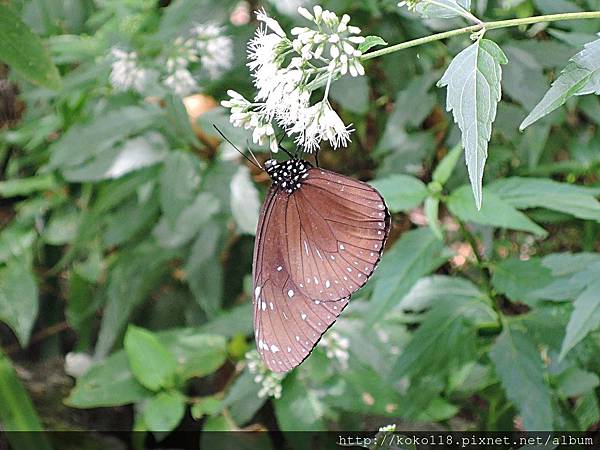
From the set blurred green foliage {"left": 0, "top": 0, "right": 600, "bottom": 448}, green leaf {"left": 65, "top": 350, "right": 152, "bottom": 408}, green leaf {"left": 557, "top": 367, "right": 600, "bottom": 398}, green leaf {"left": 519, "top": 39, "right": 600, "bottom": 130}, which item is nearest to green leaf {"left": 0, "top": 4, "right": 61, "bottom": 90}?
blurred green foliage {"left": 0, "top": 0, "right": 600, "bottom": 448}

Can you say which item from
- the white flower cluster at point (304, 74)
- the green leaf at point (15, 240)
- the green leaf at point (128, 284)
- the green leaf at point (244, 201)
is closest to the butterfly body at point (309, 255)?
the white flower cluster at point (304, 74)

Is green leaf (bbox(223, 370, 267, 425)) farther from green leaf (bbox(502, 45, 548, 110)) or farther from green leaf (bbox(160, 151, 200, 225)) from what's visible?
green leaf (bbox(502, 45, 548, 110))

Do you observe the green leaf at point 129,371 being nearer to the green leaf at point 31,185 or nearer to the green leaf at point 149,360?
the green leaf at point 149,360

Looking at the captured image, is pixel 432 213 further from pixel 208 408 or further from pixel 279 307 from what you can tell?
pixel 208 408

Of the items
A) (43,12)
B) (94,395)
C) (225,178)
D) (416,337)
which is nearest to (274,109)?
(416,337)

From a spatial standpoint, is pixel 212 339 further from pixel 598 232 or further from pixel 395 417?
pixel 598 232
